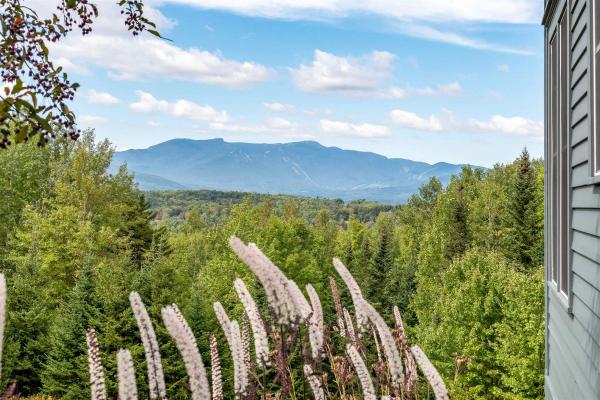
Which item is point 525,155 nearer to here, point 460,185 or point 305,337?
point 460,185

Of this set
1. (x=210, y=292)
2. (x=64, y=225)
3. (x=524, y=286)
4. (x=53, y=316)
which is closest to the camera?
(x=524, y=286)

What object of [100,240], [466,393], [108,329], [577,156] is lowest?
[466,393]

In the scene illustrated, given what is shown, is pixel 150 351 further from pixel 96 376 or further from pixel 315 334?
pixel 315 334

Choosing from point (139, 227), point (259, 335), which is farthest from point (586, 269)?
point (139, 227)

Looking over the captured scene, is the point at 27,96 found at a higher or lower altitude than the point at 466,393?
higher

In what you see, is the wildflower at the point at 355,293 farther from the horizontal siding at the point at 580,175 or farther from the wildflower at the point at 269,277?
the horizontal siding at the point at 580,175

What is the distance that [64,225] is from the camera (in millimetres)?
30969

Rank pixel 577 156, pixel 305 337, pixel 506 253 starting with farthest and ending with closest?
pixel 506 253, pixel 577 156, pixel 305 337

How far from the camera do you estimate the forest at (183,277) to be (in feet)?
80.4

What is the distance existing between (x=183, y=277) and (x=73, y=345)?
10542mm

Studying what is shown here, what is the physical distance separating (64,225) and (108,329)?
7650 millimetres

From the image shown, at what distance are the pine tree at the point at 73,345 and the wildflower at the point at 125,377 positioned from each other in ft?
77.9

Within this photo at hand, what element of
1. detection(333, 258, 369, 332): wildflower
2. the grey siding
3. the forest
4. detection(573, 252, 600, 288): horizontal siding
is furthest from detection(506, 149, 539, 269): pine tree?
detection(333, 258, 369, 332): wildflower

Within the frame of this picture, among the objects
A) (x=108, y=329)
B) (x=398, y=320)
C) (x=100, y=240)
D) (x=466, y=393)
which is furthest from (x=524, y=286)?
(x=398, y=320)
